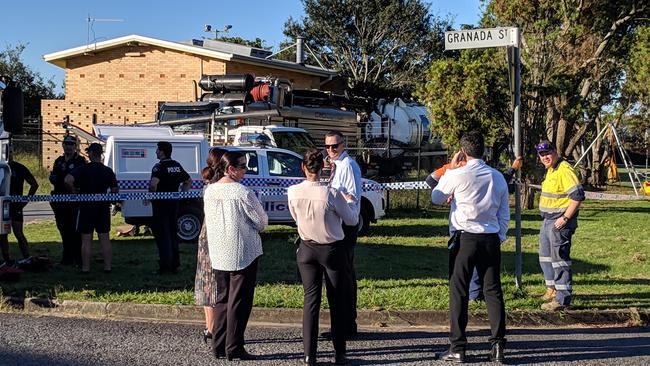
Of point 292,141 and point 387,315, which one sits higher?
point 292,141

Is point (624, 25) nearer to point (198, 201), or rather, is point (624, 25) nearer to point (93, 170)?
point (198, 201)

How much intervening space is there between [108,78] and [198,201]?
72.4ft

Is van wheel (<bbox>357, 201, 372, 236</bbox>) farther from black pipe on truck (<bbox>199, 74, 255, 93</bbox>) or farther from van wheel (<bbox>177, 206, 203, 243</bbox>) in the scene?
black pipe on truck (<bbox>199, 74, 255, 93</bbox>)

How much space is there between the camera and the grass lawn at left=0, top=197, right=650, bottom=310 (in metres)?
9.27

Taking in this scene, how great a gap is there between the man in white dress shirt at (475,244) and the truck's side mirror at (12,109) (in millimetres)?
5775

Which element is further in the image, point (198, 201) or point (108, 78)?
point (108, 78)

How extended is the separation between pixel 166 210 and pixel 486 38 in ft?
15.8

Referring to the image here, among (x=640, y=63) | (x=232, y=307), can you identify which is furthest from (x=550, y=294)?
(x=640, y=63)

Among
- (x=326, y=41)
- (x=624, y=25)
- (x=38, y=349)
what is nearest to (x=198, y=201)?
(x=38, y=349)

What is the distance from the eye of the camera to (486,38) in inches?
361

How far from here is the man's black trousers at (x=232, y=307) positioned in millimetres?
6906

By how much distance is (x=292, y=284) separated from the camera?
33.5 feet

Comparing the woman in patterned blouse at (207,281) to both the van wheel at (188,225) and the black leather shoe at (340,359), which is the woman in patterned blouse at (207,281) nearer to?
the black leather shoe at (340,359)

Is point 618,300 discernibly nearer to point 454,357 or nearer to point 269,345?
point 454,357
